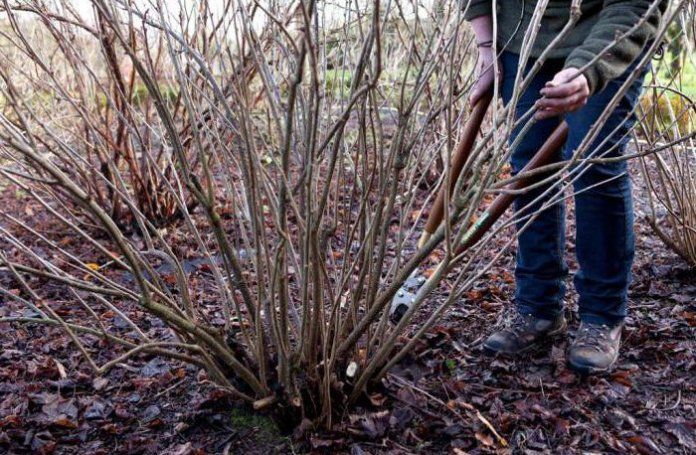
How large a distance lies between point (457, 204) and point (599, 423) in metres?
0.91

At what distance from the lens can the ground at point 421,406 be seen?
176cm

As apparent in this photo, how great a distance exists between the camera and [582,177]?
1.94 m

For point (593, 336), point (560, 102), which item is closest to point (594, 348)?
point (593, 336)

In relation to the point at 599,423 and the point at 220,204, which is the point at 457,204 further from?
the point at 220,204

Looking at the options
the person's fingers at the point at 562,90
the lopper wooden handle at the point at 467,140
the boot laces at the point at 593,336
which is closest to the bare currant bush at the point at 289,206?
the person's fingers at the point at 562,90

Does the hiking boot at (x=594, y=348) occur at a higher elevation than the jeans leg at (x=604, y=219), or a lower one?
lower

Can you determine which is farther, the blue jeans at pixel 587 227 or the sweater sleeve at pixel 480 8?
the sweater sleeve at pixel 480 8

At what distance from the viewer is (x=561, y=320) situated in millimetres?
2279

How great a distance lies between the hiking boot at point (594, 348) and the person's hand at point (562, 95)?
870 mm

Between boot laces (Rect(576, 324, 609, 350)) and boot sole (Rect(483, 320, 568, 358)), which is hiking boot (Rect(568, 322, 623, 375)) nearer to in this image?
boot laces (Rect(576, 324, 609, 350))

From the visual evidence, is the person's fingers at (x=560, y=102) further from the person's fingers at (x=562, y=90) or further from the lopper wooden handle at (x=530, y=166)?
the lopper wooden handle at (x=530, y=166)

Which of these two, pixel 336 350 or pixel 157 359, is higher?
pixel 336 350

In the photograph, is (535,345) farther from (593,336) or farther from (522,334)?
(593,336)

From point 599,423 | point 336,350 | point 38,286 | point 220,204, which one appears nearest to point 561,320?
point 599,423
